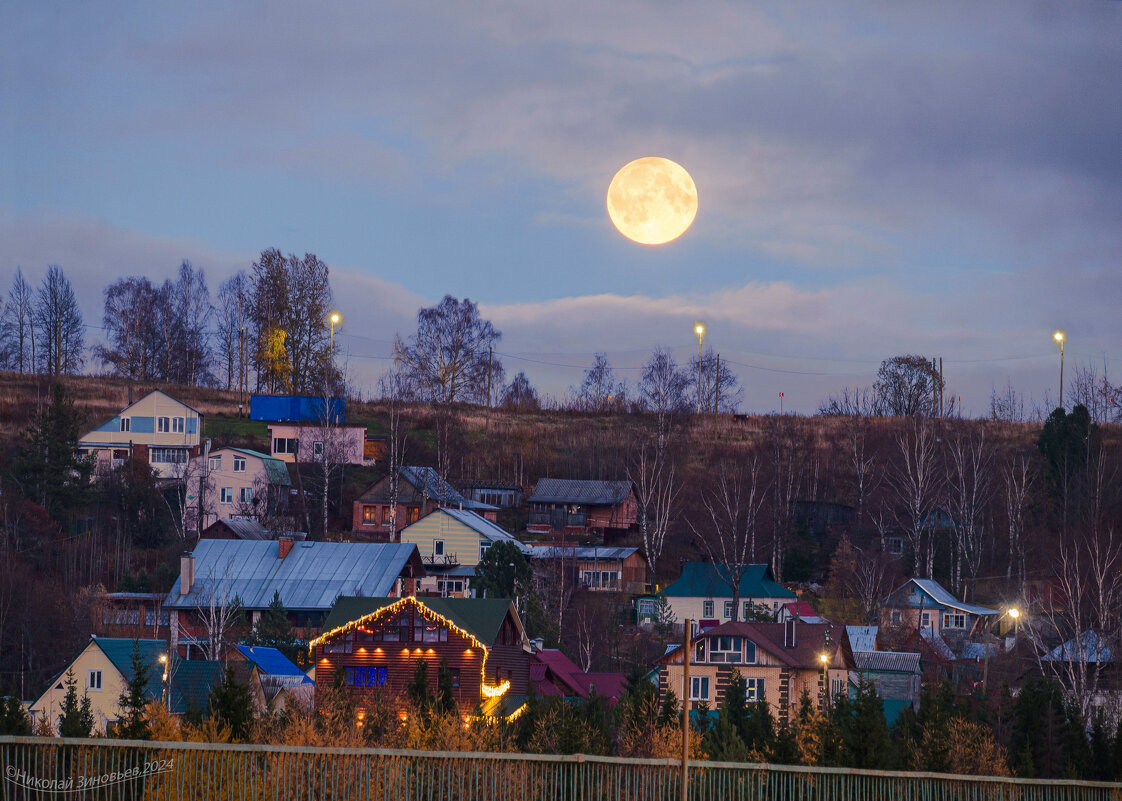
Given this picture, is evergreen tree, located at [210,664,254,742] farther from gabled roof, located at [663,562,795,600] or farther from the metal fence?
gabled roof, located at [663,562,795,600]

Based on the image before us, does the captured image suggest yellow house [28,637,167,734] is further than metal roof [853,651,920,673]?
No

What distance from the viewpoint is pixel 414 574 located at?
57781 mm

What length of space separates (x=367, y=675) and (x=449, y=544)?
59.5 ft

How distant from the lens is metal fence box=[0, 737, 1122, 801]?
640 inches

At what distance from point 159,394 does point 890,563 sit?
46310 millimetres

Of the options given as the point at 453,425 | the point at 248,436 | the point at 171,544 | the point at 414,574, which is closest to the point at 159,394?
the point at 248,436

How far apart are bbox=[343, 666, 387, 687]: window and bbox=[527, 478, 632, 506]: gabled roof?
1124 inches

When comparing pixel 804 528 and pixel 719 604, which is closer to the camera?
pixel 719 604

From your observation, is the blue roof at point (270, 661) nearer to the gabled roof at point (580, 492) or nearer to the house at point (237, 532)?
the house at point (237, 532)

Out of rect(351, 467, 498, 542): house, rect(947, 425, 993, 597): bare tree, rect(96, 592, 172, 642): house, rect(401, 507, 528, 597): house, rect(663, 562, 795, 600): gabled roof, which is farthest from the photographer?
rect(351, 467, 498, 542): house

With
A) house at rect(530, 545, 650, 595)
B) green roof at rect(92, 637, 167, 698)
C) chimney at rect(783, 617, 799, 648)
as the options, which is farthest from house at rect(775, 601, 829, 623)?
green roof at rect(92, 637, 167, 698)

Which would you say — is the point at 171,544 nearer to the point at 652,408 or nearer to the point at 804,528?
the point at 804,528

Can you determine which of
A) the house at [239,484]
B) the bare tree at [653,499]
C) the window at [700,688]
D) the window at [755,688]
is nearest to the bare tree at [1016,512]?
the bare tree at [653,499]

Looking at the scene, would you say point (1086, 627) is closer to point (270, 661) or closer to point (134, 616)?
point (270, 661)
